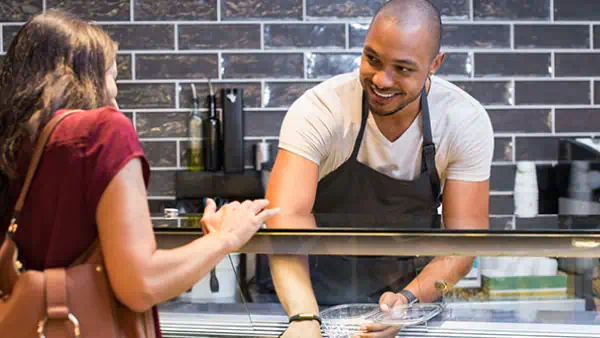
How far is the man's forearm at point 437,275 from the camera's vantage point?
1136 millimetres

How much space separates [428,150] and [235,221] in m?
0.81

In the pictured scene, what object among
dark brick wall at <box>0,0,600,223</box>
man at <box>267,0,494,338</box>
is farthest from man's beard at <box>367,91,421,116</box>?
dark brick wall at <box>0,0,600,223</box>

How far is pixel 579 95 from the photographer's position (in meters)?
2.94

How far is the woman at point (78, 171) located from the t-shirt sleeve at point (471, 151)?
0.92 m

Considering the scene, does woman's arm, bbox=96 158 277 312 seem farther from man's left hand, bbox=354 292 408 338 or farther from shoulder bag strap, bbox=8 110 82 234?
man's left hand, bbox=354 292 408 338

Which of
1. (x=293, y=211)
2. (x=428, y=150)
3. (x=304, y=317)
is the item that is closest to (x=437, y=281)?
(x=304, y=317)

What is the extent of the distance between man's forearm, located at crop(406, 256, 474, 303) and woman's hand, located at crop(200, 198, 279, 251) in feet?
0.85

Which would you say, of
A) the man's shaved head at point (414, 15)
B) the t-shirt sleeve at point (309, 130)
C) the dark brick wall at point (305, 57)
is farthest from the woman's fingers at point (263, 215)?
the dark brick wall at point (305, 57)

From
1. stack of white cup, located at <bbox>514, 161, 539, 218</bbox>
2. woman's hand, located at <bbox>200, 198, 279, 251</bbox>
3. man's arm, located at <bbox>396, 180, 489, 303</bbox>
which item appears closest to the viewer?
woman's hand, located at <bbox>200, 198, 279, 251</bbox>

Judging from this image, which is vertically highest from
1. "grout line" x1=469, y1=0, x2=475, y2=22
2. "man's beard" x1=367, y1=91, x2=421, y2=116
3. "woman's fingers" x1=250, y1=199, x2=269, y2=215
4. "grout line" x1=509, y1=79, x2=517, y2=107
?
"grout line" x1=469, y1=0, x2=475, y2=22

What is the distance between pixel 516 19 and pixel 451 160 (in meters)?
1.37

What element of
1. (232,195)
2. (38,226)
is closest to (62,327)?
(38,226)

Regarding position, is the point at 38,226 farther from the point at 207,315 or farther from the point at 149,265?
the point at 207,315

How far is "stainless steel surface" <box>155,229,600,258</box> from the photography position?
→ 1076 millimetres
